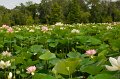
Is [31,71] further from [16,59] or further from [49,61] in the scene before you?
[16,59]

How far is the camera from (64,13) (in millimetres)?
43625

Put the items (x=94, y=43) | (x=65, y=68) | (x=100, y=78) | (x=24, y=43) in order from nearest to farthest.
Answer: (x=100, y=78) < (x=65, y=68) < (x=94, y=43) < (x=24, y=43)

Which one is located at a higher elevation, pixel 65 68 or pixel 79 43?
pixel 65 68

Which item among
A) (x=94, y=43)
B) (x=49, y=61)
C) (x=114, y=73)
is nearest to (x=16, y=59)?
(x=49, y=61)

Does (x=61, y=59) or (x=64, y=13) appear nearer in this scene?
(x=61, y=59)

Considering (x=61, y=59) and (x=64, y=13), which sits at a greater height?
(x=61, y=59)

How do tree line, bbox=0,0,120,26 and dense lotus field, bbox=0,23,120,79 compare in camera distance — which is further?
tree line, bbox=0,0,120,26

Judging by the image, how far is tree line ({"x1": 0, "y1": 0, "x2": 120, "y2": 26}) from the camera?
3198 centimetres

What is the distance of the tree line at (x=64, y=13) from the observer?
3198 cm

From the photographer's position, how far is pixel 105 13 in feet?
143

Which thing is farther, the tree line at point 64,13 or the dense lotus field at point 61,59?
the tree line at point 64,13

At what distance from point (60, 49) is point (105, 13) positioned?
39.7 meters

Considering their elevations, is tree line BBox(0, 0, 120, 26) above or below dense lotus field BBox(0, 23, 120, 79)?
below

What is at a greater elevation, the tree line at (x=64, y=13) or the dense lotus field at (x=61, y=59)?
the dense lotus field at (x=61, y=59)
